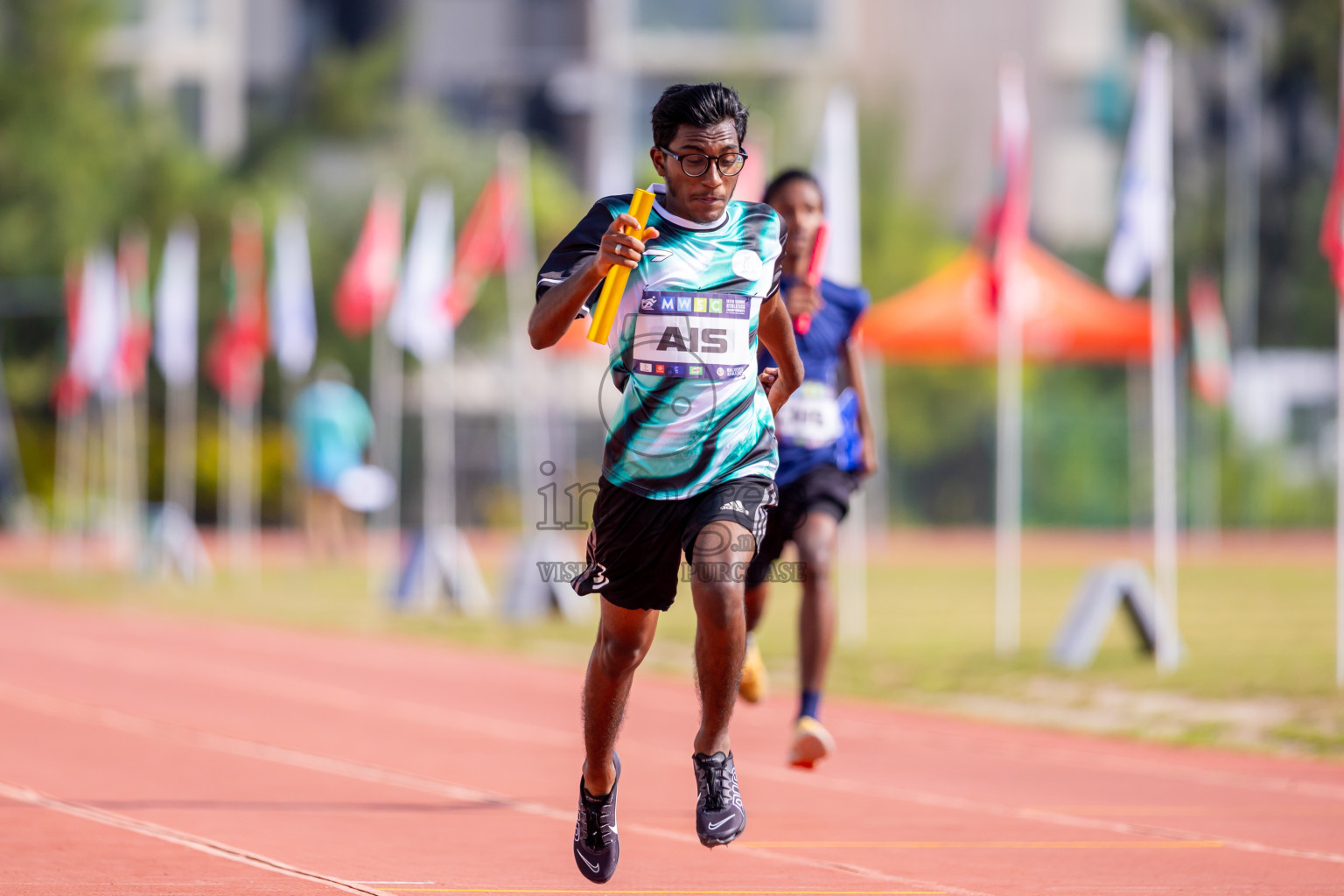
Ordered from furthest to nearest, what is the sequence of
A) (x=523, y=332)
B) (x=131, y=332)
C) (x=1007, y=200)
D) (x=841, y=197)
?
(x=523, y=332)
(x=131, y=332)
(x=841, y=197)
(x=1007, y=200)

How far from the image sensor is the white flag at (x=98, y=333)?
2494cm

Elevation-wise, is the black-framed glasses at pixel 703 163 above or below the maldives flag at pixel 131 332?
below

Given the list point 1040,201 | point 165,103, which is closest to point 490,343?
point 165,103

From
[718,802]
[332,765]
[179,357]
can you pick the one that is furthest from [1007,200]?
[179,357]

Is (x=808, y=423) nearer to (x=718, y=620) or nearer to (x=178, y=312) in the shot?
(x=718, y=620)

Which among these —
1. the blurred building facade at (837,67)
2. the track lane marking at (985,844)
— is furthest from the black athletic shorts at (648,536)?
the blurred building facade at (837,67)

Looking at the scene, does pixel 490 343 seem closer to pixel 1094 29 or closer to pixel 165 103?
pixel 165 103

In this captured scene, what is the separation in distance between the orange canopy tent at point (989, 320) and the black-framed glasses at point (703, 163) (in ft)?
61.3

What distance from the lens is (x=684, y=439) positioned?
5.18 meters

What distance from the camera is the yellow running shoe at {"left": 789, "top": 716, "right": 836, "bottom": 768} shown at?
24.0 ft

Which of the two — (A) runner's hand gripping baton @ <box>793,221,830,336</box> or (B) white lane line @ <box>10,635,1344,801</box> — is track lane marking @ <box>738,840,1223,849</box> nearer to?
(B) white lane line @ <box>10,635,1344,801</box>

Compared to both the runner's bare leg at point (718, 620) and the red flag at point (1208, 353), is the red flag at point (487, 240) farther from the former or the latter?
the runner's bare leg at point (718, 620)

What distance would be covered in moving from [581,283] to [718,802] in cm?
141

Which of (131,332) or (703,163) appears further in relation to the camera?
(131,332)
